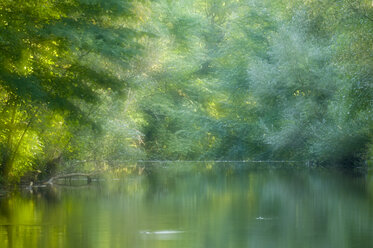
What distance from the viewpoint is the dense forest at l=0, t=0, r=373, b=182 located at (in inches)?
742

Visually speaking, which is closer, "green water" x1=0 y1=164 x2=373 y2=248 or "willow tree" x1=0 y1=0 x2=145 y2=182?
"green water" x1=0 y1=164 x2=373 y2=248

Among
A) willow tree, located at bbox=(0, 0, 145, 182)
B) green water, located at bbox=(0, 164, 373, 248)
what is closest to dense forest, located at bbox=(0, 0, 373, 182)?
willow tree, located at bbox=(0, 0, 145, 182)

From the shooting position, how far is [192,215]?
15.6 metres

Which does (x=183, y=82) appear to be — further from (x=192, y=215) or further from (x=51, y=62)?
(x=192, y=215)

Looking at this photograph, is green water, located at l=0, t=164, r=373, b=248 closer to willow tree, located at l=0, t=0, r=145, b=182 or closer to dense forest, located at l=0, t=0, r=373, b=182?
willow tree, located at l=0, t=0, r=145, b=182

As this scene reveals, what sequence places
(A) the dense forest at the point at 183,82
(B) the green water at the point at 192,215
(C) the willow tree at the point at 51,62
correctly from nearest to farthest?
(B) the green water at the point at 192,215 < (C) the willow tree at the point at 51,62 < (A) the dense forest at the point at 183,82

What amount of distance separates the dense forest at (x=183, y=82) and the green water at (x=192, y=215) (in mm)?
2191

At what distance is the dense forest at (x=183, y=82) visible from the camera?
18859 mm

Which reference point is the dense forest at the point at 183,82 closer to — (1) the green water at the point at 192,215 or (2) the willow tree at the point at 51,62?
(2) the willow tree at the point at 51,62

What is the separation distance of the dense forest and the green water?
2.19m

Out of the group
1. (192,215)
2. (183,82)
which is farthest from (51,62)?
(183,82)

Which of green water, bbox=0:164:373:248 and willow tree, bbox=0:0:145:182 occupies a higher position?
willow tree, bbox=0:0:145:182

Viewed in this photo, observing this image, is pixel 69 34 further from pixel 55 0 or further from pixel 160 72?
pixel 160 72

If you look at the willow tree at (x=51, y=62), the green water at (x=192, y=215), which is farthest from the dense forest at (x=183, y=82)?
the green water at (x=192, y=215)
